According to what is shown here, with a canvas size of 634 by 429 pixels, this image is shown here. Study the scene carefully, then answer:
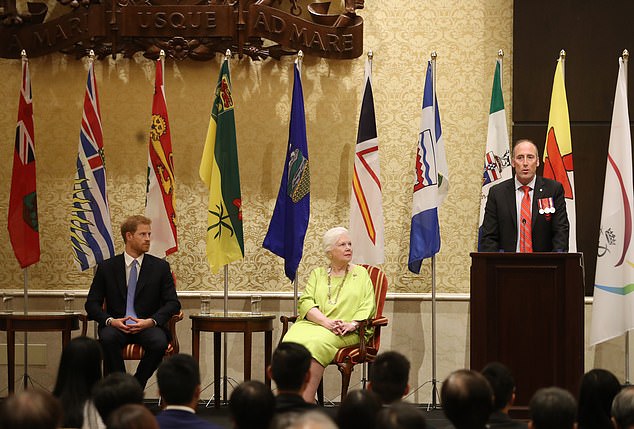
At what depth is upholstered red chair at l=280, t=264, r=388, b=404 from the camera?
6273mm

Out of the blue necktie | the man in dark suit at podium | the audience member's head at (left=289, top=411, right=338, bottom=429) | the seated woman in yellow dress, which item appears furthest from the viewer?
the blue necktie

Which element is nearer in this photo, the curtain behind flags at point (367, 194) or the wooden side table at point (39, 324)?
the wooden side table at point (39, 324)

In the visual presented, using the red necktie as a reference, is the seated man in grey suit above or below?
below

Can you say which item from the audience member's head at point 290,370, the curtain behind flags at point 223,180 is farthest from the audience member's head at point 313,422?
the curtain behind flags at point 223,180

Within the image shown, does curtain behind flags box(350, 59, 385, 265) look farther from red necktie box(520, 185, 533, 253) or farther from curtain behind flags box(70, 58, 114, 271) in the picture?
curtain behind flags box(70, 58, 114, 271)

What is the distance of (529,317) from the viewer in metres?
5.57

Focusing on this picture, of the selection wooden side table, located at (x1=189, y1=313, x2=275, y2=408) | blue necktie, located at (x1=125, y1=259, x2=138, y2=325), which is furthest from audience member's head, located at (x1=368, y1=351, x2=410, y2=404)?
blue necktie, located at (x1=125, y1=259, x2=138, y2=325)

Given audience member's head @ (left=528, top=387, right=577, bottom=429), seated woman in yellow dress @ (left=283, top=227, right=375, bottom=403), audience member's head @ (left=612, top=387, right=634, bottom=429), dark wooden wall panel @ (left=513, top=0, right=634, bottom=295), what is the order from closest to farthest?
audience member's head @ (left=528, top=387, right=577, bottom=429), audience member's head @ (left=612, top=387, right=634, bottom=429), seated woman in yellow dress @ (left=283, top=227, right=375, bottom=403), dark wooden wall panel @ (left=513, top=0, right=634, bottom=295)

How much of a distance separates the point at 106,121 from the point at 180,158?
0.64 metres

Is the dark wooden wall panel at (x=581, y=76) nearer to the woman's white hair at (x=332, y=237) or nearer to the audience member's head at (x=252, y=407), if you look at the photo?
the woman's white hair at (x=332, y=237)

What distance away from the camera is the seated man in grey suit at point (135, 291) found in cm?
636

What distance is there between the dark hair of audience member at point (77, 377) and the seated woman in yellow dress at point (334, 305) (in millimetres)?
2524

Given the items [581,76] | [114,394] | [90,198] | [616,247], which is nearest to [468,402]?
[114,394]

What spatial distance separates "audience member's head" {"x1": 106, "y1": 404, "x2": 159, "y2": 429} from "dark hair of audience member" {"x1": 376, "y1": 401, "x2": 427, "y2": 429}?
0.64m
